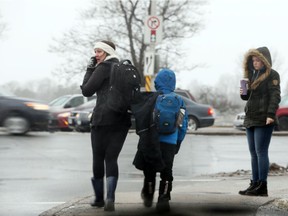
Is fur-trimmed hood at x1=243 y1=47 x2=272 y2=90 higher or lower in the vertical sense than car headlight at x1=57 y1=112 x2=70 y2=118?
higher

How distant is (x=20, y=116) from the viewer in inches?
681

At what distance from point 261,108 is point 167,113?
56.3 inches

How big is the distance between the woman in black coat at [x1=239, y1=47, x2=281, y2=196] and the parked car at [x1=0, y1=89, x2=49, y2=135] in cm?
1053

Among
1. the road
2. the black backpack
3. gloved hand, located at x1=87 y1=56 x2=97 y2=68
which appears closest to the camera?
the black backpack

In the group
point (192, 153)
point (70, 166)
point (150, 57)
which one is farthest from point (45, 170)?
point (150, 57)

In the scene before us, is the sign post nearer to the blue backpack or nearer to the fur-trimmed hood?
the fur-trimmed hood

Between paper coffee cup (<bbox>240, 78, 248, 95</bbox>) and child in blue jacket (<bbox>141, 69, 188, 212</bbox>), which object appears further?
paper coffee cup (<bbox>240, 78, 248, 95</bbox>)

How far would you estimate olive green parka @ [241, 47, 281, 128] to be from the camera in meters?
7.44

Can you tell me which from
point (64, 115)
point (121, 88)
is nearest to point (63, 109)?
point (64, 115)

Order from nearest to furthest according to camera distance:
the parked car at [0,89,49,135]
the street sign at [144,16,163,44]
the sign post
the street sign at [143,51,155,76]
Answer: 1. the parked car at [0,89,49,135]
2. the street sign at [143,51,155,76]
3. the sign post
4. the street sign at [144,16,163,44]

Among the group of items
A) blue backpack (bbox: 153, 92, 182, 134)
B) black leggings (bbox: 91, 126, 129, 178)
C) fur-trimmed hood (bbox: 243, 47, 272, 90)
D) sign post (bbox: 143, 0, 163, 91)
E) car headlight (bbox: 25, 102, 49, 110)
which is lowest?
car headlight (bbox: 25, 102, 49, 110)

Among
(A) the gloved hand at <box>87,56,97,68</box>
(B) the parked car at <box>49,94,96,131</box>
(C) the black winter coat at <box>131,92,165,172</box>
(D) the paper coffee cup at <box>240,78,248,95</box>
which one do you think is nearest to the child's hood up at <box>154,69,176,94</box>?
(C) the black winter coat at <box>131,92,165,172</box>

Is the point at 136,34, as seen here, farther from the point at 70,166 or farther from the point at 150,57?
the point at 70,166

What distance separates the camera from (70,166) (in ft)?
37.2
